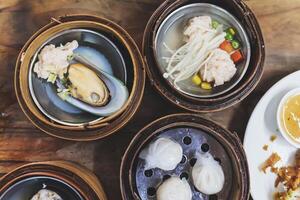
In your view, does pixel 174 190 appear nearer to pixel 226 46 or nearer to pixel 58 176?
pixel 58 176

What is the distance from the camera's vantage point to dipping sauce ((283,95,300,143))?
279cm

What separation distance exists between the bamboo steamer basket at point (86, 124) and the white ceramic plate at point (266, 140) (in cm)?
59

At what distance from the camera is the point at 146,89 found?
2863mm

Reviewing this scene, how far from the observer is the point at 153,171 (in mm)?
2680

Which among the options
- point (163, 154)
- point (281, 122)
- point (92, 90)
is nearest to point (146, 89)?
point (92, 90)

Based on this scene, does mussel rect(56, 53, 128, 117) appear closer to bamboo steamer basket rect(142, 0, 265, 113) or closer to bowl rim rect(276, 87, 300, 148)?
bamboo steamer basket rect(142, 0, 265, 113)

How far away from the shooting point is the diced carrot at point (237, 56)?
283 cm

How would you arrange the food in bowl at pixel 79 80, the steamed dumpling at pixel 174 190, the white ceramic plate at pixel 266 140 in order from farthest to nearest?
the white ceramic plate at pixel 266 140 < the food in bowl at pixel 79 80 < the steamed dumpling at pixel 174 190

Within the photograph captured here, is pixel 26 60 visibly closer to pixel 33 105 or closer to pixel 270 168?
pixel 33 105

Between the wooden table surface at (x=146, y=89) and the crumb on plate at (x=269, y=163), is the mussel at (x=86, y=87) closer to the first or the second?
the wooden table surface at (x=146, y=89)

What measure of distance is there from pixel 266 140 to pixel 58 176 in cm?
102

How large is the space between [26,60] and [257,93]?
1150 mm

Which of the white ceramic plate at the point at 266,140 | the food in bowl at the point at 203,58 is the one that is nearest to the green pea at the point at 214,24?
the food in bowl at the point at 203,58

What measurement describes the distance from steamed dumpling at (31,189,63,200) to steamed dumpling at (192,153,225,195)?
0.65m
